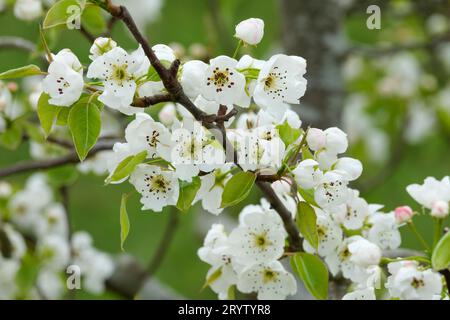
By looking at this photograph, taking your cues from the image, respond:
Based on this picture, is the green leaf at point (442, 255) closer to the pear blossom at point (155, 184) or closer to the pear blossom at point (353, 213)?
the pear blossom at point (353, 213)

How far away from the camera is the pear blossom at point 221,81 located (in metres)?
1.34

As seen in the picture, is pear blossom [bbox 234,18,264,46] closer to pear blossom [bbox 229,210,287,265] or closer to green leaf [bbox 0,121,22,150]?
pear blossom [bbox 229,210,287,265]

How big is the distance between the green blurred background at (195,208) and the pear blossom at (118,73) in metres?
2.22

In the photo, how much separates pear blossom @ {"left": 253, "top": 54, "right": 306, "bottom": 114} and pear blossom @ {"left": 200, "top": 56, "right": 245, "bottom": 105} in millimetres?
38

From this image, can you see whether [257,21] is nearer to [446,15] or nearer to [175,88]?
[175,88]

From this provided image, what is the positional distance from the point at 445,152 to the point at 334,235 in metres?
2.74

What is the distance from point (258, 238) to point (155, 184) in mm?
224

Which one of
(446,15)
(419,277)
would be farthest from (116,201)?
(419,277)

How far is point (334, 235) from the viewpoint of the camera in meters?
1.58

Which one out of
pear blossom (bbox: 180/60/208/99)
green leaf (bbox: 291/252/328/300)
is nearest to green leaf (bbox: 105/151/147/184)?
pear blossom (bbox: 180/60/208/99)

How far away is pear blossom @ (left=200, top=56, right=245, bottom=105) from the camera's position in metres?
1.34

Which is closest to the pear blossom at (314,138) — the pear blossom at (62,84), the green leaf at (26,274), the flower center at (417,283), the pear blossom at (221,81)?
the pear blossom at (221,81)

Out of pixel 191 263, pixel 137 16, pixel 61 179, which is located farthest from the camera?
pixel 191 263

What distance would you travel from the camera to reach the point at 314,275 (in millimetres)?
1479
